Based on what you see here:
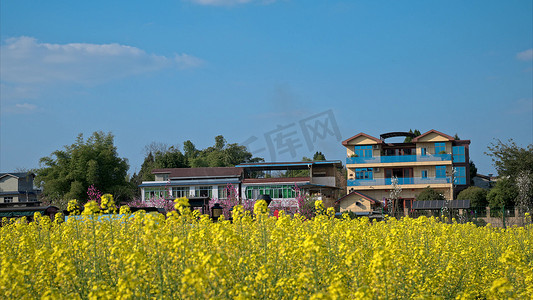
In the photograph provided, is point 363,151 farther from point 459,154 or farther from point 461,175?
point 461,175

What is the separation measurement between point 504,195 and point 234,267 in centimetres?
3249

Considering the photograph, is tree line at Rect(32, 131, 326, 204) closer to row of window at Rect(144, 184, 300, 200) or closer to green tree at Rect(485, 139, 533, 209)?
row of window at Rect(144, 184, 300, 200)

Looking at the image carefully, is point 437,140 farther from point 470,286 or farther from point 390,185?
point 470,286

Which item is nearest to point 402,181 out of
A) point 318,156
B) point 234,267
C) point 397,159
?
point 397,159

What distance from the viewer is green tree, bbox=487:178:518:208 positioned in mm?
34688

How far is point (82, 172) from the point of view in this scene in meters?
48.7

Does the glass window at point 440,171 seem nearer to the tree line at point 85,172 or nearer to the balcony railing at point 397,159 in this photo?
the balcony railing at point 397,159

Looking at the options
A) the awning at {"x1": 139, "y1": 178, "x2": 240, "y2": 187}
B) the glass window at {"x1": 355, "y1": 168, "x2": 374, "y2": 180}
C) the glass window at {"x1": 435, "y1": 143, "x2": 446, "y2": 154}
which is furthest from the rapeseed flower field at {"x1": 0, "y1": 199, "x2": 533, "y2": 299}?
the glass window at {"x1": 435, "y1": 143, "x2": 446, "y2": 154}

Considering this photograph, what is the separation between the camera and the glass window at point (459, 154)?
146 ft

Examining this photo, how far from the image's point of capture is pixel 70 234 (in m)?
9.71

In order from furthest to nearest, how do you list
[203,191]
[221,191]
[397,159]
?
1. [203,191]
2. [221,191]
3. [397,159]

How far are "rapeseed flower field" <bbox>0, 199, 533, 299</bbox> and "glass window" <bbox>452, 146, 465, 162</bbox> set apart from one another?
36.8 meters

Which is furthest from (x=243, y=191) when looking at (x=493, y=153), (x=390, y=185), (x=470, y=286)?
(x=470, y=286)

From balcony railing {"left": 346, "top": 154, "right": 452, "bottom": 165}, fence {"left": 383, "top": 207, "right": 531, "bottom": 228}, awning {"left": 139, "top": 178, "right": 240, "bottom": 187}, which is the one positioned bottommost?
fence {"left": 383, "top": 207, "right": 531, "bottom": 228}
